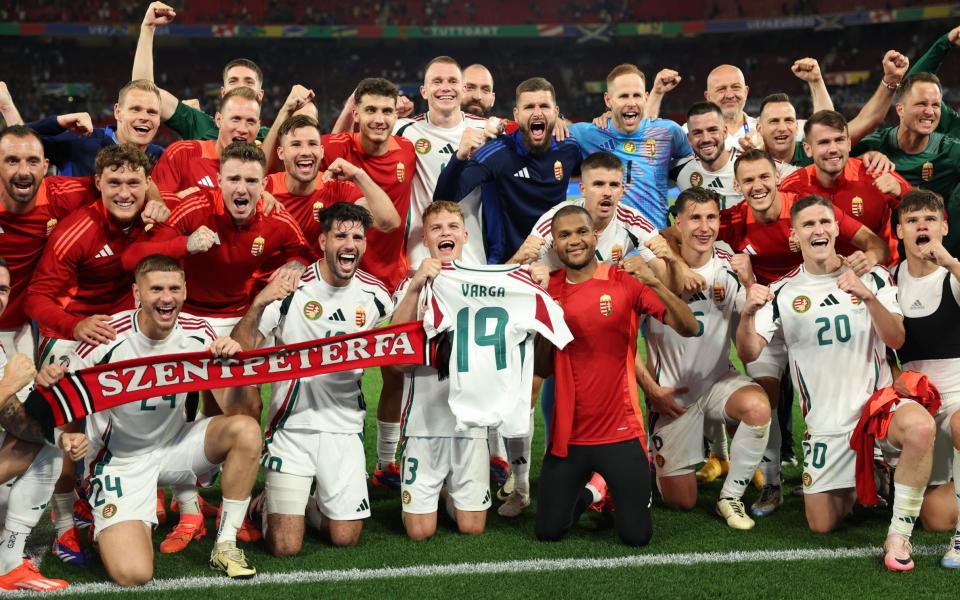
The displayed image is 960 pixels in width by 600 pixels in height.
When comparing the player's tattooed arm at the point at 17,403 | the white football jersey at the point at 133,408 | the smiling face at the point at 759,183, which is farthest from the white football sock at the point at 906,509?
the player's tattooed arm at the point at 17,403

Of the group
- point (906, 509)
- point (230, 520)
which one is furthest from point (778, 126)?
point (230, 520)

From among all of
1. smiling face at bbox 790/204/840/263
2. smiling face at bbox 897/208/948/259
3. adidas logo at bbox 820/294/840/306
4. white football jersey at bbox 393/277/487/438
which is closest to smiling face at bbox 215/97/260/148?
white football jersey at bbox 393/277/487/438

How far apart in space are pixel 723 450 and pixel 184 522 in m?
3.55

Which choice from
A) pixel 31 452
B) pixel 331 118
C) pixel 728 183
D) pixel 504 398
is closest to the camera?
pixel 31 452

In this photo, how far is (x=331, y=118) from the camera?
3281cm

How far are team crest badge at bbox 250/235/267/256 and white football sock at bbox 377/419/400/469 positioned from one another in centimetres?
148

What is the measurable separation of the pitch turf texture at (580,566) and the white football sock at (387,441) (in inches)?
31.5

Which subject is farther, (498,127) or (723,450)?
(723,450)

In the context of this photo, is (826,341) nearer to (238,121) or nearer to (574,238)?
(574,238)

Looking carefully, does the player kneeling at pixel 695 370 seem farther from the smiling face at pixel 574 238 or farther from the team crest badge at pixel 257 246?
the team crest badge at pixel 257 246

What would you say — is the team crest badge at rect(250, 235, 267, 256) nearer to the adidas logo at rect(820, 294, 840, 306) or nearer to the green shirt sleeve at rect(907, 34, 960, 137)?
the adidas logo at rect(820, 294, 840, 306)

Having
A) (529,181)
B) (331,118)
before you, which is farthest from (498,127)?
(331,118)

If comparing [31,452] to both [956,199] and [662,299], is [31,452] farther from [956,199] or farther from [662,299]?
[956,199]

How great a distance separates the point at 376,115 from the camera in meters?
6.15
